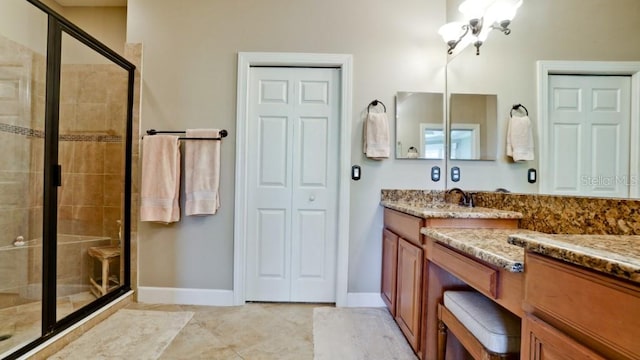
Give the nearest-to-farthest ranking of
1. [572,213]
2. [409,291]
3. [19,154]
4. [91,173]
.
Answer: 1. [572,213]
2. [409,291]
3. [19,154]
4. [91,173]

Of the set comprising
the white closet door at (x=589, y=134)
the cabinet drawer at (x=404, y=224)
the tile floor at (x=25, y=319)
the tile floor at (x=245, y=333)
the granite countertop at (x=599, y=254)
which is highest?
the white closet door at (x=589, y=134)

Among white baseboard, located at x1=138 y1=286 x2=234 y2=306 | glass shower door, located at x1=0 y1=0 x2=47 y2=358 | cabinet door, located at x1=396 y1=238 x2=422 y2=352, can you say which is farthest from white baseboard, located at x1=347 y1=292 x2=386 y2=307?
glass shower door, located at x1=0 y1=0 x2=47 y2=358

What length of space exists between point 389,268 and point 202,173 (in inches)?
64.1

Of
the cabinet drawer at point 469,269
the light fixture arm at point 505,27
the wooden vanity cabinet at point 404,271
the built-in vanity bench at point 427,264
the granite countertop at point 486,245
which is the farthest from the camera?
the light fixture arm at point 505,27

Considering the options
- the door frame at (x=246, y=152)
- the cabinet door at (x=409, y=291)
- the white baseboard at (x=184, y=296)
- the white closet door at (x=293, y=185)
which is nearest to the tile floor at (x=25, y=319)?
the white baseboard at (x=184, y=296)

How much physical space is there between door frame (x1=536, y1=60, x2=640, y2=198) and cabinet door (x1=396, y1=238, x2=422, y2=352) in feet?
2.46

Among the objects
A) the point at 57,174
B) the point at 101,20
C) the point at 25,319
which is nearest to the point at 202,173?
the point at 57,174

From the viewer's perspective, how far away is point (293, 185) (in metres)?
2.48

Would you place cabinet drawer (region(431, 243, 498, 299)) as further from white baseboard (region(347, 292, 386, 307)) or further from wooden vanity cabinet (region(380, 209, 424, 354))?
white baseboard (region(347, 292, 386, 307))

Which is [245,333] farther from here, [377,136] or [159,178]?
[377,136]

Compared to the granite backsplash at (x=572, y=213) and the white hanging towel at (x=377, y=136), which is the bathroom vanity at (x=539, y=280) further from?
the white hanging towel at (x=377, y=136)

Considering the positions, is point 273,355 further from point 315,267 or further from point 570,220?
point 570,220

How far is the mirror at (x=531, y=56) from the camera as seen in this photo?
1.13m

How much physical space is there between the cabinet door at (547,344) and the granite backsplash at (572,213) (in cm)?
65
